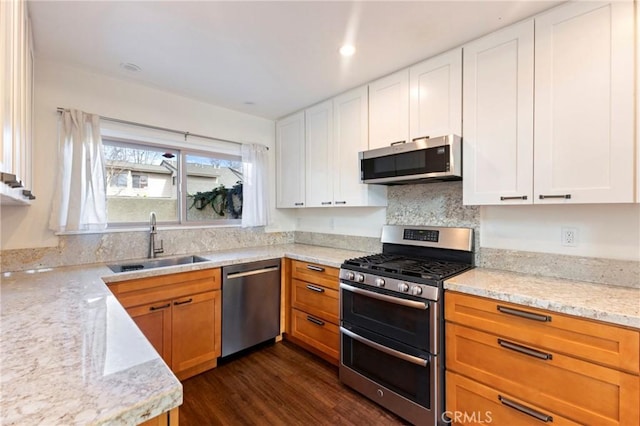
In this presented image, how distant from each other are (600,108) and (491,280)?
1.03 metres

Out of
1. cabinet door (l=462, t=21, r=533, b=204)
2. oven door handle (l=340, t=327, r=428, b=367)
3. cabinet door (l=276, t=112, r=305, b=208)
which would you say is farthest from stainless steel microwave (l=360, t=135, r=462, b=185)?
oven door handle (l=340, t=327, r=428, b=367)

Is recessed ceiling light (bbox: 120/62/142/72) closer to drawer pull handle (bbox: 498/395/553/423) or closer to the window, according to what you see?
the window

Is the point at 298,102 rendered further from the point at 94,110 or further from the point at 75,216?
the point at 75,216

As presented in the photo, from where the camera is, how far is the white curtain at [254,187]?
3.18 m

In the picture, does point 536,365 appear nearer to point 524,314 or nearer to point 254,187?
point 524,314

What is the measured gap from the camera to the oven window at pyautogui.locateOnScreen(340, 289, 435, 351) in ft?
5.63

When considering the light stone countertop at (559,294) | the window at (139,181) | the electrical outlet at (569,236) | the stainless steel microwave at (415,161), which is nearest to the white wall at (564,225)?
the electrical outlet at (569,236)

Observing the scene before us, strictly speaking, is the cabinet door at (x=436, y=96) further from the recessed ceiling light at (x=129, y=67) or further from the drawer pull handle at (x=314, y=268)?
the recessed ceiling light at (x=129, y=67)

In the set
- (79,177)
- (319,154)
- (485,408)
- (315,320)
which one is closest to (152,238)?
(79,177)

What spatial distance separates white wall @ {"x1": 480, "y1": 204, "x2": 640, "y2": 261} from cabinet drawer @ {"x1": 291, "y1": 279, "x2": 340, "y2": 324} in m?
1.22

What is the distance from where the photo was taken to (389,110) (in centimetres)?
232

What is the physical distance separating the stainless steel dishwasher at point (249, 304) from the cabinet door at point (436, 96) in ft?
5.72

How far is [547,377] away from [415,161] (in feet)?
4.58

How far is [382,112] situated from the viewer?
236 cm
